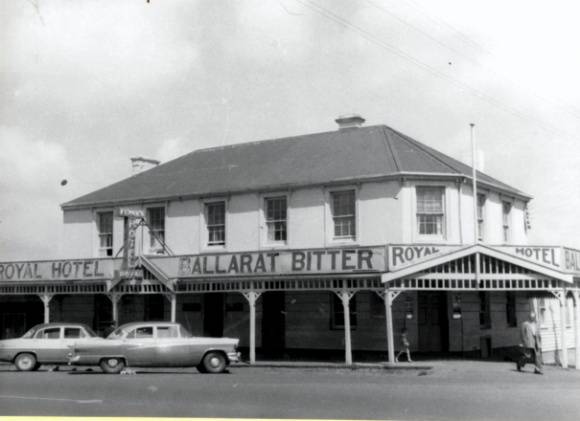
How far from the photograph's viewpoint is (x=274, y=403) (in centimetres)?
1384

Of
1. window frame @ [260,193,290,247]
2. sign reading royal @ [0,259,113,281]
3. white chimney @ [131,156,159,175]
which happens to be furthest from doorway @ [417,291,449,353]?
white chimney @ [131,156,159,175]

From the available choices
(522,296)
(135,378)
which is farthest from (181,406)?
(522,296)

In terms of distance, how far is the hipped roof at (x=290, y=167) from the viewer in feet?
86.6

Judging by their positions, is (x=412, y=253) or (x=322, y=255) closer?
(x=412, y=253)

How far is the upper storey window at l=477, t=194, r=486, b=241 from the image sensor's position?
26.8 m

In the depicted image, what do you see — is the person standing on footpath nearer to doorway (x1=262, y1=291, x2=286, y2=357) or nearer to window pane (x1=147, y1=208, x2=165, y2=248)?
doorway (x1=262, y1=291, x2=286, y2=357)

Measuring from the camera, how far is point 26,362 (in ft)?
75.5

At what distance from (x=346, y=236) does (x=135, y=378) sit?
9.65m

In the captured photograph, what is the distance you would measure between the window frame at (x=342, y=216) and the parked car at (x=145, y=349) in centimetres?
678

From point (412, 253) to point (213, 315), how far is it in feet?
32.1

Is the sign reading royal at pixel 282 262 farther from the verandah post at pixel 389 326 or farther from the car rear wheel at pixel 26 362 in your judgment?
the car rear wheel at pixel 26 362

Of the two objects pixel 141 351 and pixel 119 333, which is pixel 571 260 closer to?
pixel 141 351

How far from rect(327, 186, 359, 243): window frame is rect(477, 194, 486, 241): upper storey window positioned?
430 centimetres

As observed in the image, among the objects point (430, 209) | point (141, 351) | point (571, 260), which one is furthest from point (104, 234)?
point (571, 260)
